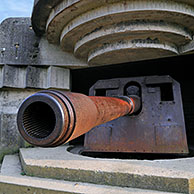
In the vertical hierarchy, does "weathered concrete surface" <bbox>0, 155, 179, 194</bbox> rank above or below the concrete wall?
below

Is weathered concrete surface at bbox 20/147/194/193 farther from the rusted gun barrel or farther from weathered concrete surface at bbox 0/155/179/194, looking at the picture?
the rusted gun barrel

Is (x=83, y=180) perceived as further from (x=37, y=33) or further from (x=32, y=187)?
(x=37, y=33)

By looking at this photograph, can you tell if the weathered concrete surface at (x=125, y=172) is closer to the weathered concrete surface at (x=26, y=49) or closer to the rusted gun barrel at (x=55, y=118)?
the rusted gun barrel at (x=55, y=118)

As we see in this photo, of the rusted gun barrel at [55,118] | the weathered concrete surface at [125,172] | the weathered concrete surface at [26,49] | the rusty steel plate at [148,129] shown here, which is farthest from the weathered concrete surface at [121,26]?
the rusted gun barrel at [55,118]

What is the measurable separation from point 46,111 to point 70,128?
18cm

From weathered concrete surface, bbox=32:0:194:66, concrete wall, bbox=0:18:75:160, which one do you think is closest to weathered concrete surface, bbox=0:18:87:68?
concrete wall, bbox=0:18:75:160

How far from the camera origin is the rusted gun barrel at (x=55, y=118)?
27.0 inches

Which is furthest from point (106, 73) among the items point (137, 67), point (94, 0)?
point (94, 0)

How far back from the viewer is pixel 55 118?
74 centimetres

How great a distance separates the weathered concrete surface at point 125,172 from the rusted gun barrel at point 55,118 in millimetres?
1000

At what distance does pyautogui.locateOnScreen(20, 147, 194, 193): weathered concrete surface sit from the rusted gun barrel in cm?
100

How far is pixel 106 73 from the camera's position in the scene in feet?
17.0

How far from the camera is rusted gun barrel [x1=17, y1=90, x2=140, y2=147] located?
0.69 meters

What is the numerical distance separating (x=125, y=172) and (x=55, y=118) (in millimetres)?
1156
